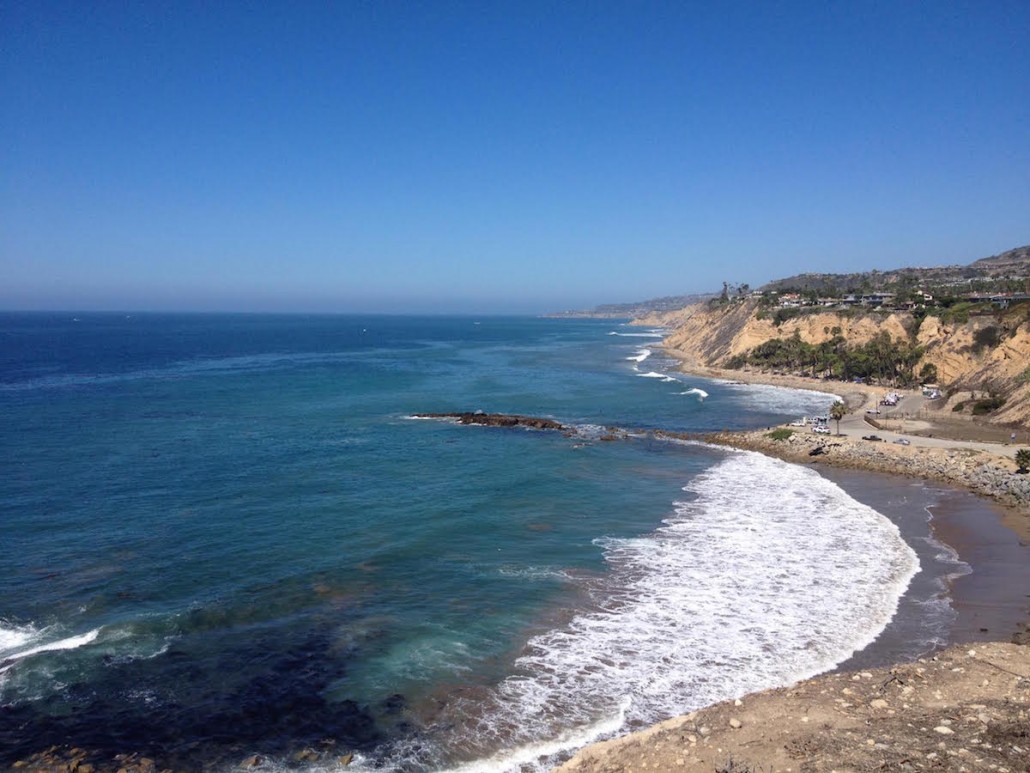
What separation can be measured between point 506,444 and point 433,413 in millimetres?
12790

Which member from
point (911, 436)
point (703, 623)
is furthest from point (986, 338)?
point (703, 623)

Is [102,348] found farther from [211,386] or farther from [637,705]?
[637,705]

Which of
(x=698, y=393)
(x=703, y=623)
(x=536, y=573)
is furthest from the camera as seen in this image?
(x=698, y=393)

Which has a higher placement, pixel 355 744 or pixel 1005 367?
pixel 1005 367

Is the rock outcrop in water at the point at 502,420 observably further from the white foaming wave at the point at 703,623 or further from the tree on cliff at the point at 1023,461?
the tree on cliff at the point at 1023,461

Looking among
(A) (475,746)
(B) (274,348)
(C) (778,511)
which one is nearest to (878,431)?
(C) (778,511)

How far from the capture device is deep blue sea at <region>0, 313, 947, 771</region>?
51.1 feet

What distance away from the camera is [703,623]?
66.1ft

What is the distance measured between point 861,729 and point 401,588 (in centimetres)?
1405

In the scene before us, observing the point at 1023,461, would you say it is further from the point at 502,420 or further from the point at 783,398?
the point at 783,398

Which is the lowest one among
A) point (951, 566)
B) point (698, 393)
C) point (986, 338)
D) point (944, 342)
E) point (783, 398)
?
point (951, 566)

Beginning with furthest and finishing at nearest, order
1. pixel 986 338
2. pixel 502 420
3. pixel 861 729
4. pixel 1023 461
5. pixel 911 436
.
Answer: pixel 986 338, pixel 502 420, pixel 911 436, pixel 1023 461, pixel 861 729

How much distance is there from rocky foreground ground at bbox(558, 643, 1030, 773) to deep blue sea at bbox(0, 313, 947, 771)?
134 centimetres

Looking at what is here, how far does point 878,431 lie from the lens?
158 ft
